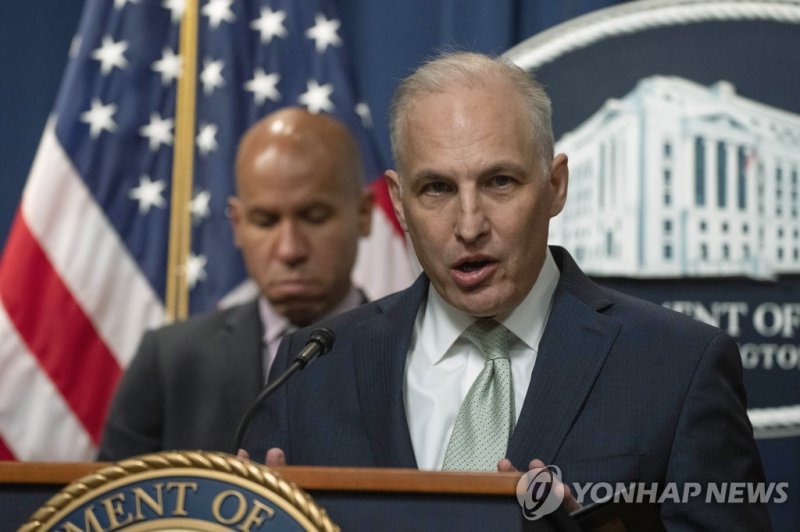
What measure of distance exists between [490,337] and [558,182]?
0.29 meters

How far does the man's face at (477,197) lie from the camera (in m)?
1.92

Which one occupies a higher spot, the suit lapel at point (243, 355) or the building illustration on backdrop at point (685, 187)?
the building illustration on backdrop at point (685, 187)

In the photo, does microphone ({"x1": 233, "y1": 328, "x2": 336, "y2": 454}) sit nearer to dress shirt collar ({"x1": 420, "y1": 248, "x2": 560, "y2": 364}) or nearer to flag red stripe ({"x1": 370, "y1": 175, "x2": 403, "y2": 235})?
dress shirt collar ({"x1": 420, "y1": 248, "x2": 560, "y2": 364})

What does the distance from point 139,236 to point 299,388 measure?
191cm

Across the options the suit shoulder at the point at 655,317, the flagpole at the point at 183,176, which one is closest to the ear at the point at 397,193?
the suit shoulder at the point at 655,317

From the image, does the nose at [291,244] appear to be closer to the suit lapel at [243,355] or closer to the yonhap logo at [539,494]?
the suit lapel at [243,355]

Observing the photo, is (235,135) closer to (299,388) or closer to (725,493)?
(299,388)

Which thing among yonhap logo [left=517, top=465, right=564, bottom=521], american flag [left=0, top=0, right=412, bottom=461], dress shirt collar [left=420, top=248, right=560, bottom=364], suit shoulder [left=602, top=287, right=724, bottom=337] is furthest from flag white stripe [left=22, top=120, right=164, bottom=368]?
yonhap logo [left=517, top=465, right=564, bottom=521]

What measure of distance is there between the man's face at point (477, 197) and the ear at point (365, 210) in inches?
59.5

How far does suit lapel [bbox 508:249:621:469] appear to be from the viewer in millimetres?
1800

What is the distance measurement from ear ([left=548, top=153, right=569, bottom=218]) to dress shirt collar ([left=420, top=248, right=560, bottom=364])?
0.09 m

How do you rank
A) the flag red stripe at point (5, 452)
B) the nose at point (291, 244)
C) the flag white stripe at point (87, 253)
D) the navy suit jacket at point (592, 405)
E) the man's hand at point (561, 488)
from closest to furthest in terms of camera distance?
the man's hand at point (561, 488)
the navy suit jacket at point (592, 405)
the nose at point (291, 244)
the flag red stripe at point (5, 452)
the flag white stripe at point (87, 253)

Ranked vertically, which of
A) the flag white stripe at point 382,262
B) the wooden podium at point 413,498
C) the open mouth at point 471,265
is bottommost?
the wooden podium at point 413,498

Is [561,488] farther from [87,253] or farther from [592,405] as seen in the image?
[87,253]
